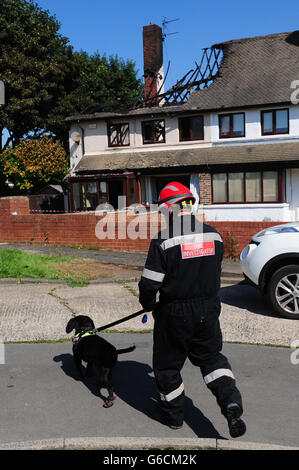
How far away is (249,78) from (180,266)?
2267 centimetres

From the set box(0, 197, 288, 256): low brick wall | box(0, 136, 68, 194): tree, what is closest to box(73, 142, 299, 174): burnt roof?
box(0, 136, 68, 194): tree

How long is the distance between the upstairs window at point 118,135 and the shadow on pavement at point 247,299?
1799cm

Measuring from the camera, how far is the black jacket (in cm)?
348

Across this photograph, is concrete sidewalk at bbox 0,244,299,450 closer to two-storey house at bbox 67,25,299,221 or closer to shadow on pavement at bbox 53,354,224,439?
shadow on pavement at bbox 53,354,224,439

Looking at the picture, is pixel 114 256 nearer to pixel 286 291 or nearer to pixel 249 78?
pixel 286 291

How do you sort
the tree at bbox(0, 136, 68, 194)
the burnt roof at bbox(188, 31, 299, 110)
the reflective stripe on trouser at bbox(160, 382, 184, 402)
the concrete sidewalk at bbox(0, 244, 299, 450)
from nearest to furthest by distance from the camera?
the concrete sidewalk at bbox(0, 244, 299, 450) → the reflective stripe on trouser at bbox(160, 382, 184, 402) → the burnt roof at bbox(188, 31, 299, 110) → the tree at bbox(0, 136, 68, 194)

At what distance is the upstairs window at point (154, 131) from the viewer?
82.1ft

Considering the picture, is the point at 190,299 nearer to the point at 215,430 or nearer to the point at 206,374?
the point at 206,374

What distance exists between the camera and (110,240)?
12.8 meters

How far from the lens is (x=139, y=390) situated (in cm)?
437

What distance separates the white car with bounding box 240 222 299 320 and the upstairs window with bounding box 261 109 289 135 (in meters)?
17.1

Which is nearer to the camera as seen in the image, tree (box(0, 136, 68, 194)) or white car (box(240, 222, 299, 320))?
white car (box(240, 222, 299, 320))

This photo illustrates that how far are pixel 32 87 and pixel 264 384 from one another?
28347mm

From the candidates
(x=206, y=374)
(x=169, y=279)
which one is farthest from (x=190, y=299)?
(x=206, y=374)
